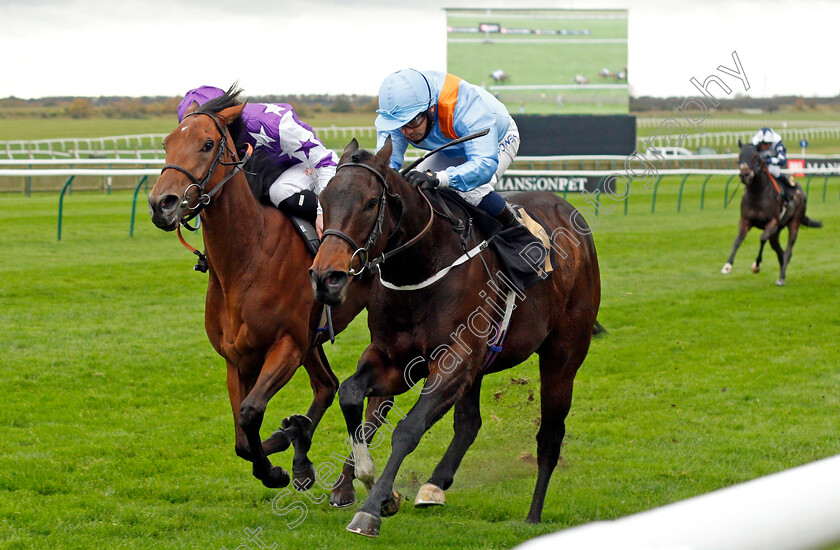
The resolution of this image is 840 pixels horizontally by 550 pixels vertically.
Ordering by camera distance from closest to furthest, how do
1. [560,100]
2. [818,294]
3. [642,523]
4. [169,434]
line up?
[642,523] → [169,434] → [818,294] → [560,100]

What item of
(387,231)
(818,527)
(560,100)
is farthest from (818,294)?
(560,100)

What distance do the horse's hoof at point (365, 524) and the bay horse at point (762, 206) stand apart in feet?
29.2

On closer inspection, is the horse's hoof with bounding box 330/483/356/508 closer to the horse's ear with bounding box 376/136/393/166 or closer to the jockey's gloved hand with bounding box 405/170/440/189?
the jockey's gloved hand with bounding box 405/170/440/189

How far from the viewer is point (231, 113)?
13.0ft

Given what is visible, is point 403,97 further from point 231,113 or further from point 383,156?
point 231,113

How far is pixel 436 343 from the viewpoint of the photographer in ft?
10.9

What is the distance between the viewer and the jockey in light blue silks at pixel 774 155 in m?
11.3

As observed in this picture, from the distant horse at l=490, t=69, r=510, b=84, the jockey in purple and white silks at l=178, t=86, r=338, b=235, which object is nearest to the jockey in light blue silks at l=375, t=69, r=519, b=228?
the jockey in purple and white silks at l=178, t=86, r=338, b=235

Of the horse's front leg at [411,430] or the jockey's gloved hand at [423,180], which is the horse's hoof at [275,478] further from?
the jockey's gloved hand at [423,180]

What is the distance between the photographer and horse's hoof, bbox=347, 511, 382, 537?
2.90m

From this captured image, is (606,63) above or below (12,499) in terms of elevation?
above

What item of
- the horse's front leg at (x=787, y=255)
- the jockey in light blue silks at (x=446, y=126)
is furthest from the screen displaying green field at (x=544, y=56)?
the jockey in light blue silks at (x=446, y=126)

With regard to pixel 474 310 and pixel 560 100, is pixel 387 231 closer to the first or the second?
pixel 474 310

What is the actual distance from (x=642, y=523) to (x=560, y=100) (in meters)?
23.6
